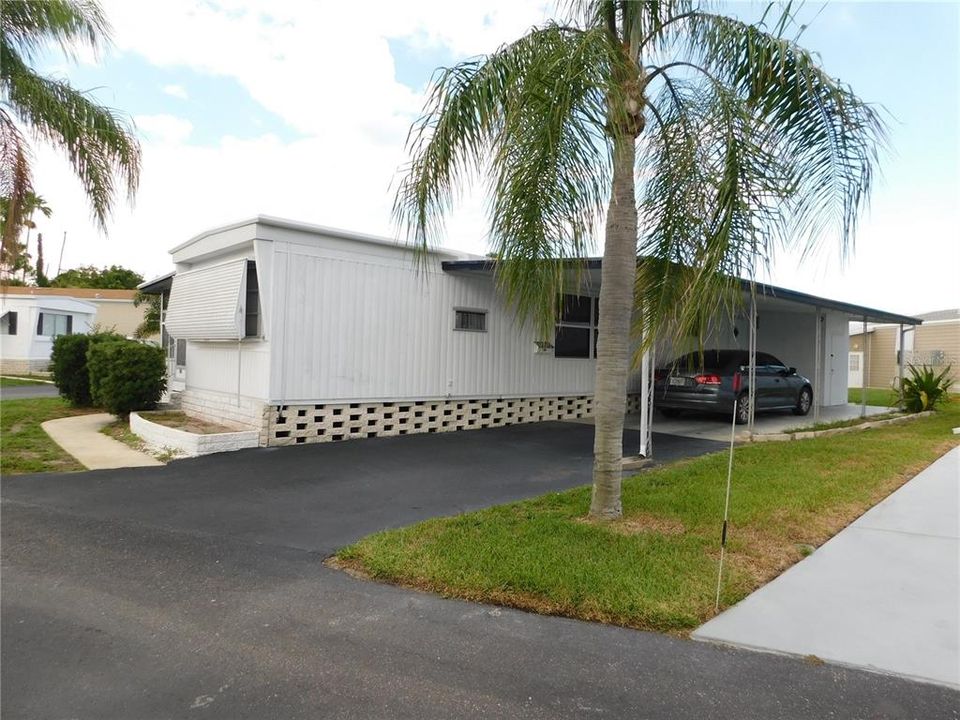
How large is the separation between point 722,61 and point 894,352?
28.8 m

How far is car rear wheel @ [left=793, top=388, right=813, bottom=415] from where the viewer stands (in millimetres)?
14699

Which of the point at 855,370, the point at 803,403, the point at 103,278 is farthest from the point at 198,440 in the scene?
the point at 103,278

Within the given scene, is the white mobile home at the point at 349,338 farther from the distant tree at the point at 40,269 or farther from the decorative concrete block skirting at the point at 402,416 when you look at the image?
the distant tree at the point at 40,269

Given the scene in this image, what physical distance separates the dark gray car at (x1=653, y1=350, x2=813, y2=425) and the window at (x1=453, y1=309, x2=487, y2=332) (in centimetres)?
363

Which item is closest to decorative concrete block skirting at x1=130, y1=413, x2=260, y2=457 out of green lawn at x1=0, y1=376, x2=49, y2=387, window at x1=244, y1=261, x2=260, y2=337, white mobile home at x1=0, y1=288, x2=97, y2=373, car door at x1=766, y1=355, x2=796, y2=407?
window at x1=244, y1=261, x2=260, y2=337

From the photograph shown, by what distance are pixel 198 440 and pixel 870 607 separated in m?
8.02

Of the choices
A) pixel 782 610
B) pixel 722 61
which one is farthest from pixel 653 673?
pixel 722 61

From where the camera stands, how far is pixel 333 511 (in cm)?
640

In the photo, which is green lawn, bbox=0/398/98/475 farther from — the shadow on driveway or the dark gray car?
the dark gray car

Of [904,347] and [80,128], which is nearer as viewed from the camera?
[80,128]

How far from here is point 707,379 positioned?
12.5 meters

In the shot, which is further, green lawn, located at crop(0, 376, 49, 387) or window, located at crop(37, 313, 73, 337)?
window, located at crop(37, 313, 73, 337)

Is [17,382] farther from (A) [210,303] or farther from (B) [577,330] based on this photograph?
(B) [577,330]

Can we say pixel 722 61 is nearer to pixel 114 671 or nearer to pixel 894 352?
pixel 114 671
